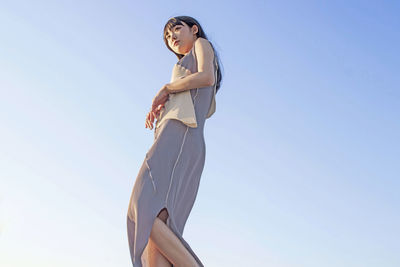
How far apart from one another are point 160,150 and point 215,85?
2.43 ft

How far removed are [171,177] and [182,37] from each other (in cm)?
114

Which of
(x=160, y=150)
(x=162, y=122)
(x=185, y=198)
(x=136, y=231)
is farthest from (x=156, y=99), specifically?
(x=136, y=231)

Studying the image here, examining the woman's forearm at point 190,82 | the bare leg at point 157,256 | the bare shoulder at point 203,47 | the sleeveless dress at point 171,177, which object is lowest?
the bare leg at point 157,256

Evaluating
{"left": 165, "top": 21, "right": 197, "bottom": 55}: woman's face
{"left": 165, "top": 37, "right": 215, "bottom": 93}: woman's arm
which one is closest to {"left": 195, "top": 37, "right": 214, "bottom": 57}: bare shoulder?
{"left": 165, "top": 37, "right": 215, "bottom": 93}: woman's arm

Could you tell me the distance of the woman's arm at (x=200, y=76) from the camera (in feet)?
11.4

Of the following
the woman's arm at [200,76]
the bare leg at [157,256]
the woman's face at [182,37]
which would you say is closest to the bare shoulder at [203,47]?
the woman's arm at [200,76]

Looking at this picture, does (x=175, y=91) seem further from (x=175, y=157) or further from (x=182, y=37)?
(x=182, y=37)

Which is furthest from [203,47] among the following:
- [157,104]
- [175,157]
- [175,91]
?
[175,157]

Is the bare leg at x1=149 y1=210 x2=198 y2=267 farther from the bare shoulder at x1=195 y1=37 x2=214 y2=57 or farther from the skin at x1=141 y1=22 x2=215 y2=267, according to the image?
the bare shoulder at x1=195 y1=37 x2=214 y2=57

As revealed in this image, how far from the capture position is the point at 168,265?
3121 millimetres

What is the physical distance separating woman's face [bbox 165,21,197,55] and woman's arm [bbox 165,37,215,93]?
263 mm

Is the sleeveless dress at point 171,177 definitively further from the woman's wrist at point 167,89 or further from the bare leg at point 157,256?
the woman's wrist at point 167,89

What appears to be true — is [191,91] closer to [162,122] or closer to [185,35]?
[162,122]

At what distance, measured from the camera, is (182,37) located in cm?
389
